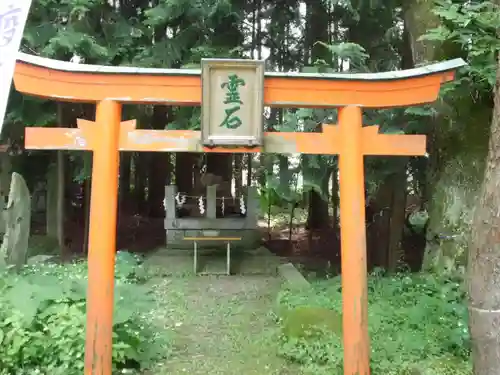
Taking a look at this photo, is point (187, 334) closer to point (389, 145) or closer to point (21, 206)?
point (389, 145)

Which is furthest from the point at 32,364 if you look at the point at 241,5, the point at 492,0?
the point at 241,5

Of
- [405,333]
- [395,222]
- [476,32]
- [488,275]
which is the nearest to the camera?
[488,275]

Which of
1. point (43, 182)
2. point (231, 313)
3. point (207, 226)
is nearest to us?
point (231, 313)

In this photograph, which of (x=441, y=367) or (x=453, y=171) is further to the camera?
(x=453, y=171)

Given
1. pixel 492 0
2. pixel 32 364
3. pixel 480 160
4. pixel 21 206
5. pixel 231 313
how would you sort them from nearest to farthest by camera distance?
1. pixel 32 364
2. pixel 492 0
3. pixel 480 160
4. pixel 231 313
5. pixel 21 206

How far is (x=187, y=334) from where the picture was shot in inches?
250

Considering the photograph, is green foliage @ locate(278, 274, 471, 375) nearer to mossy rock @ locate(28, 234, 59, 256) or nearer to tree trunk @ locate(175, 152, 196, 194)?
mossy rock @ locate(28, 234, 59, 256)

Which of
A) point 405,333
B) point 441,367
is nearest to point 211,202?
point 405,333

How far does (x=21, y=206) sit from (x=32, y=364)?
4.65 meters

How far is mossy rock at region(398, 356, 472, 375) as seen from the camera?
4.64m

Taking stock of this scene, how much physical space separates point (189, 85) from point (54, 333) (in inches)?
100

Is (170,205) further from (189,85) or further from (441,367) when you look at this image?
(441,367)

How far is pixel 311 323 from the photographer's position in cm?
557

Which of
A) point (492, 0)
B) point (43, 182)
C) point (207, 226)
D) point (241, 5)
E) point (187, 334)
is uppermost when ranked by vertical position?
point (241, 5)
